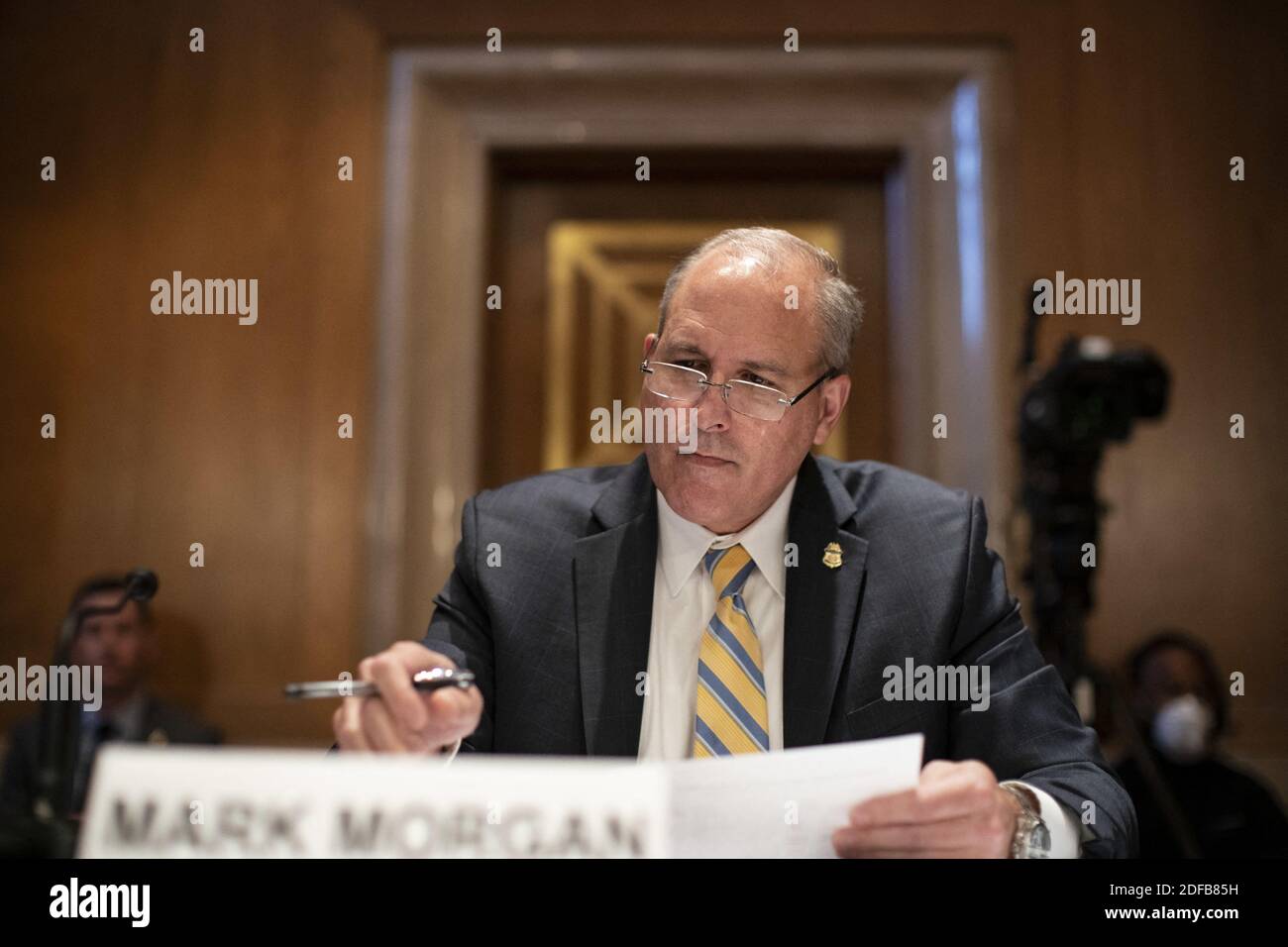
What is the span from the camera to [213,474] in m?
3.49

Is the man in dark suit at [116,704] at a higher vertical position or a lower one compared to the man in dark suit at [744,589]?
lower

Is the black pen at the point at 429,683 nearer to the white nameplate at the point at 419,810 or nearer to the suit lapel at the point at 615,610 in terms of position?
the white nameplate at the point at 419,810

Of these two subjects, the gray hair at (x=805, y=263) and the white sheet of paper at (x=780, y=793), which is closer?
the white sheet of paper at (x=780, y=793)

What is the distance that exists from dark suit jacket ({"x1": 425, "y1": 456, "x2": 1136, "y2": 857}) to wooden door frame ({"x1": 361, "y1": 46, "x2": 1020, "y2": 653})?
69.4 inches

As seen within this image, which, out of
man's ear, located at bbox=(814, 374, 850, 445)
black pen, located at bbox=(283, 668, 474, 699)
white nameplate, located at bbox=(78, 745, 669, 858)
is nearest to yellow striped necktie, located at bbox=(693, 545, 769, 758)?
man's ear, located at bbox=(814, 374, 850, 445)

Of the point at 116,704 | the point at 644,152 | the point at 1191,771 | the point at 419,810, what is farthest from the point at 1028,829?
the point at 644,152

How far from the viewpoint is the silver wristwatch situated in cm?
116

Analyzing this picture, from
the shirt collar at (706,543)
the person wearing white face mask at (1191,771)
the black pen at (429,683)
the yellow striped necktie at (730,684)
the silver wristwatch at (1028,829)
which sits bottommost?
the person wearing white face mask at (1191,771)

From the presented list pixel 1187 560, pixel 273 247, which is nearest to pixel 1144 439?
pixel 1187 560

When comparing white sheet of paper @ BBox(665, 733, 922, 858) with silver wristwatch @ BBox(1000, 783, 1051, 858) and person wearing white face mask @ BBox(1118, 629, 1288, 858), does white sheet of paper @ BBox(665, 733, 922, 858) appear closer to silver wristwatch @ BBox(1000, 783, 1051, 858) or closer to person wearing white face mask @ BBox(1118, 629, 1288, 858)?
silver wristwatch @ BBox(1000, 783, 1051, 858)

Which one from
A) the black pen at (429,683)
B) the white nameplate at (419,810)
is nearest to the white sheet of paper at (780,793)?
the white nameplate at (419,810)

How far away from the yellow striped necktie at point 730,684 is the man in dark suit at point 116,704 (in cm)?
168

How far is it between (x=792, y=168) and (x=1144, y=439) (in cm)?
137

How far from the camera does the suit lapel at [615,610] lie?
1.54 metres
